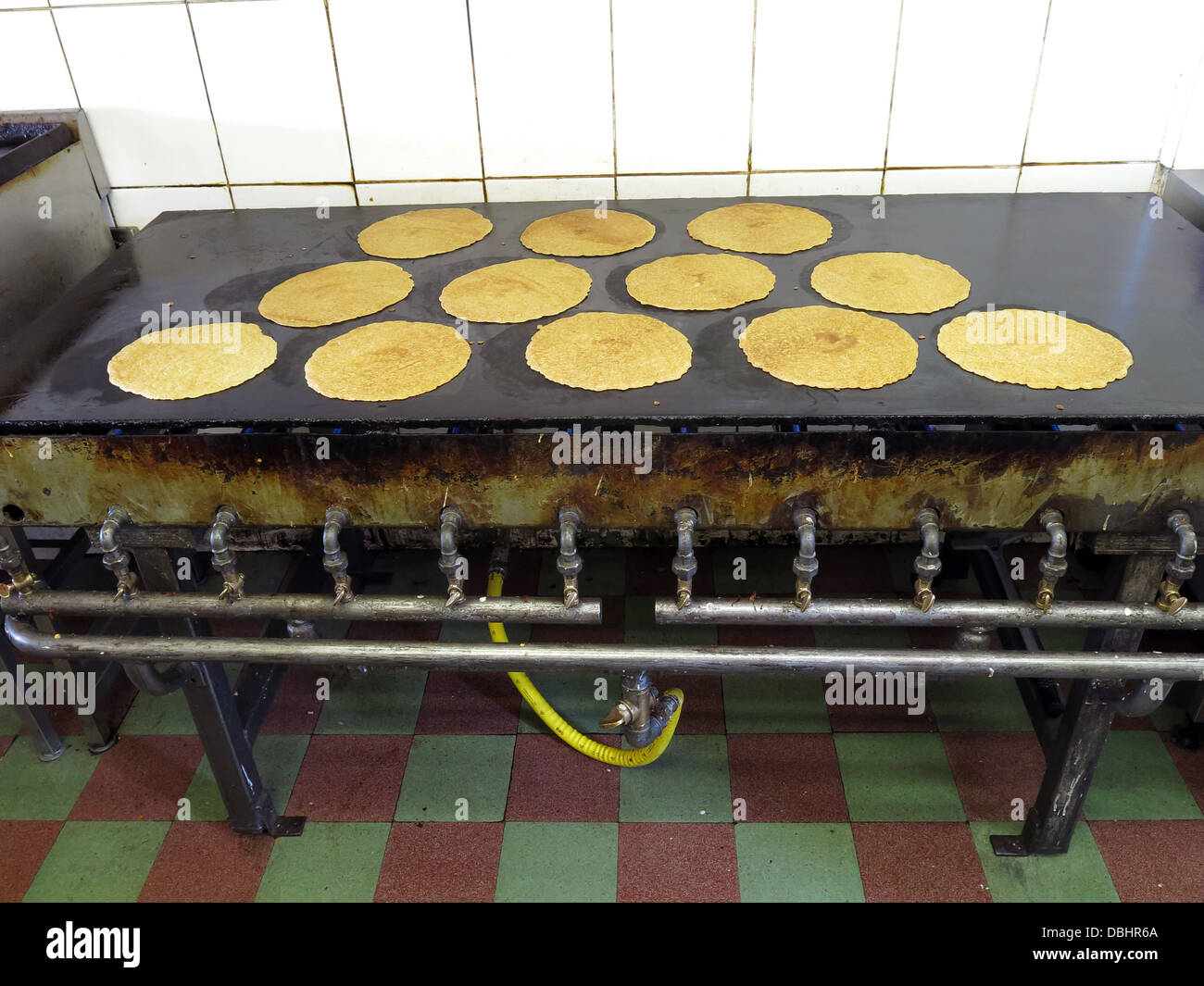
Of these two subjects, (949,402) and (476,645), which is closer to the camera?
(949,402)

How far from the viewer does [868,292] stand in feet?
6.20

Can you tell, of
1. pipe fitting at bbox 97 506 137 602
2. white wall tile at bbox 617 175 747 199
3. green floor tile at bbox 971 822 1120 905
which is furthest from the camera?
white wall tile at bbox 617 175 747 199

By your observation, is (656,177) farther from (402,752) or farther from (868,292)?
(402,752)

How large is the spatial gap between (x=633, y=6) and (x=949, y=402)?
146cm

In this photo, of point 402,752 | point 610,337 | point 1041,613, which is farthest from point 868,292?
point 402,752

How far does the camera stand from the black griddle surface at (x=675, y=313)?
152cm

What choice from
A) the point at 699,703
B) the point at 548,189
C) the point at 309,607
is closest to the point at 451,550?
the point at 309,607

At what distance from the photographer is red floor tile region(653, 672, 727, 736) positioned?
2.41 meters

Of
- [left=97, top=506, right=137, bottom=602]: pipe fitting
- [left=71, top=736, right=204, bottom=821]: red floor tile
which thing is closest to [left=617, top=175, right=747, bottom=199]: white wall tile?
[left=97, top=506, right=137, bottom=602]: pipe fitting

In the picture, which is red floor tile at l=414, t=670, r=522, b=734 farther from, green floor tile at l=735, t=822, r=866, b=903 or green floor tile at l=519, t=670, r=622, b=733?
green floor tile at l=735, t=822, r=866, b=903

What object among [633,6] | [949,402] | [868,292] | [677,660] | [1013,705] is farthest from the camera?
[1013,705]

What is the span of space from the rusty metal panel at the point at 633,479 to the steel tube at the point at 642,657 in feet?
0.82

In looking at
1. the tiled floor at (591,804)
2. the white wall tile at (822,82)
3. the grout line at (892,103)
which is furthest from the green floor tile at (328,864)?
the grout line at (892,103)
